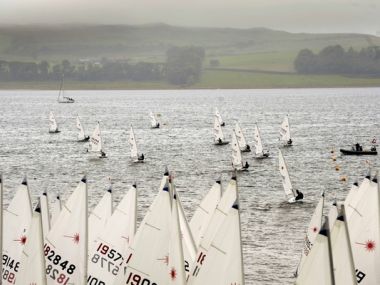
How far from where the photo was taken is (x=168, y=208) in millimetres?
37188

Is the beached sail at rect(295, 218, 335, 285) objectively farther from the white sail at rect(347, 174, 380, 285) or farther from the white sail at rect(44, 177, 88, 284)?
the white sail at rect(44, 177, 88, 284)

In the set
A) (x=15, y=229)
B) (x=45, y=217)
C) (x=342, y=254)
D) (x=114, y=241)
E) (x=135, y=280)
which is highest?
(x=342, y=254)

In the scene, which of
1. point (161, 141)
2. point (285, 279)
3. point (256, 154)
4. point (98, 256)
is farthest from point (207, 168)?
point (98, 256)

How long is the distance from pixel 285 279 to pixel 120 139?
127 metres

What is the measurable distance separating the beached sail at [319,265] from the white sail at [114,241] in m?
12.3

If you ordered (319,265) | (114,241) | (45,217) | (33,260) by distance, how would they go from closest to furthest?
(319,265)
(33,260)
(114,241)
(45,217)

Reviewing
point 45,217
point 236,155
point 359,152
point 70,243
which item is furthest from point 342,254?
point 359,152

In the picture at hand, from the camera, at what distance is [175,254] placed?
37.3 m

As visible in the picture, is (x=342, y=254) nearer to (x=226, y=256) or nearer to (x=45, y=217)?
(x=226, y=256)

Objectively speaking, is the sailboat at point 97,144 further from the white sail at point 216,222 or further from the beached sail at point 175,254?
the beached sail at point 175,254

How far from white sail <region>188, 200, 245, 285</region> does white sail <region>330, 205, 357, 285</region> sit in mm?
3659

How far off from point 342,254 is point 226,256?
15.0 ft

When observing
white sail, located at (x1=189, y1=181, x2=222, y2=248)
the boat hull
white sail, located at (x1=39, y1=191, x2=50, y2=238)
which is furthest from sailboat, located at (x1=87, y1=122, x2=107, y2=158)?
white sail, located at (x1=39, y1=191, x2=50, y2=238)

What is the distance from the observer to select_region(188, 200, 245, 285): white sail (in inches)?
1384
